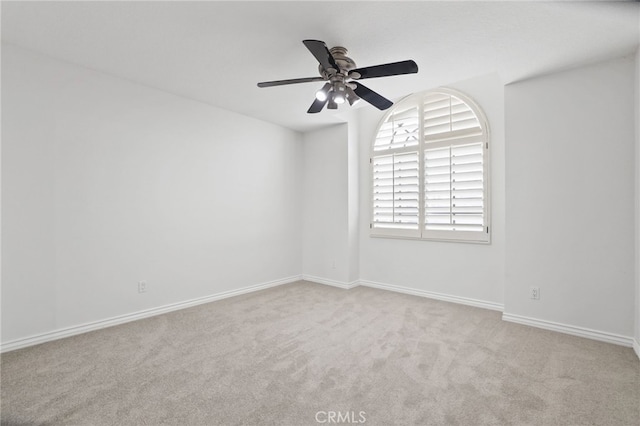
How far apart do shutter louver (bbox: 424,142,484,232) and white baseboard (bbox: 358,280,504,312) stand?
0.86 m

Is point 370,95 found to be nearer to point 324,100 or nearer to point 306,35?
point 324,100

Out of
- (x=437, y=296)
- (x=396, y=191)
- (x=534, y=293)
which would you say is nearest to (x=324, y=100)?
(x=396, y=191)

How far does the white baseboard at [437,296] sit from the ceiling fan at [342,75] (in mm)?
2572

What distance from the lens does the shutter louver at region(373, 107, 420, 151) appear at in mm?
4156

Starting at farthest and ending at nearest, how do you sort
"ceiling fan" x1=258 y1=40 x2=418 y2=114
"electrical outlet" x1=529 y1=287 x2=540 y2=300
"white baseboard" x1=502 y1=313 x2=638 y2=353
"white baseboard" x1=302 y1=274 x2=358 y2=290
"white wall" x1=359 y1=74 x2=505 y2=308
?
"white baseboard" x1=302 y1=274 x2=358 y2=290
"white wall" x1=359 y1=74 x2=505 y2=308
"electrical outlet" x1=529 y1=287 x2=540 y2=300
"white baseboard" x1=502 y1=313 x2=638 y2=353
"ceiling fan" x1=258 y1=40 x2=418 y2=114

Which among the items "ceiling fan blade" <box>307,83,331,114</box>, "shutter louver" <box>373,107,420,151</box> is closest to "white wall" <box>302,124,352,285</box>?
"shutter louver" <box>373,107,420,151</box>

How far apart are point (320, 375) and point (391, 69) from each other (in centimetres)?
223

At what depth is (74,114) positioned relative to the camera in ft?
9.26

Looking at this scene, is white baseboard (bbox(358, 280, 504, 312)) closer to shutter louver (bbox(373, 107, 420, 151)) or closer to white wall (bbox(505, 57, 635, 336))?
white wall (bbox(505, 57, 635, 336))

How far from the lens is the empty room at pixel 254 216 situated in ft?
6.48

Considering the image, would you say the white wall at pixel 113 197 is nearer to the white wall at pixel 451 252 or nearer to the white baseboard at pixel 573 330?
the white wall at pixel 451 252

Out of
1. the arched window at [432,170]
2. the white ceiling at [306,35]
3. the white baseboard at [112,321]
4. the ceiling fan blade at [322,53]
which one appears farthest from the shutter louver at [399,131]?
the white baseboard at [112,321]

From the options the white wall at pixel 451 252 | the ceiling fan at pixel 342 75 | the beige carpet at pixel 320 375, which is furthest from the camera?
the white wall at pixel 451 252

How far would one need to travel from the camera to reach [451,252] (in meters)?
3.88
